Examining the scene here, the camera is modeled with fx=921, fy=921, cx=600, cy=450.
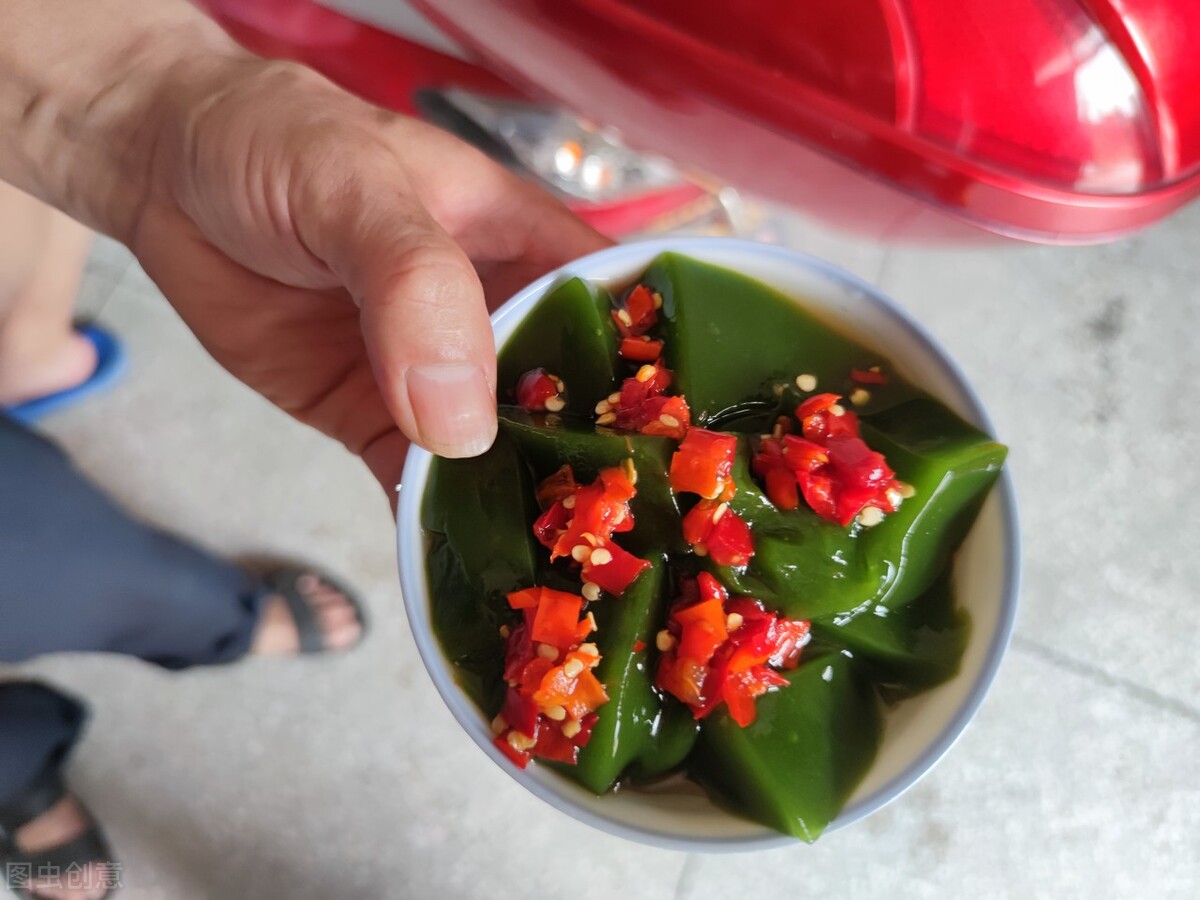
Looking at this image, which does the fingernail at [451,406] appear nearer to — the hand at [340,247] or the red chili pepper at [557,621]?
the hand at [340,247]

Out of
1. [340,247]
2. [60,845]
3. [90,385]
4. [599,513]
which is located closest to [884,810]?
[599,513]

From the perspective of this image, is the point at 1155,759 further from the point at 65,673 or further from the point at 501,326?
the point at 65,673

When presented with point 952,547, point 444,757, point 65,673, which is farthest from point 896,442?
point 65,673

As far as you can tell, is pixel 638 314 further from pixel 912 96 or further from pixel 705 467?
pixel 912 96

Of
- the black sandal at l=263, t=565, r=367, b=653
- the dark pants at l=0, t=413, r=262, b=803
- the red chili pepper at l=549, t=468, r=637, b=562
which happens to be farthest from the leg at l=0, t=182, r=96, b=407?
the red chili pepper at l=549, t=468, r=637, b=562

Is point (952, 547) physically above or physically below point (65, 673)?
above
